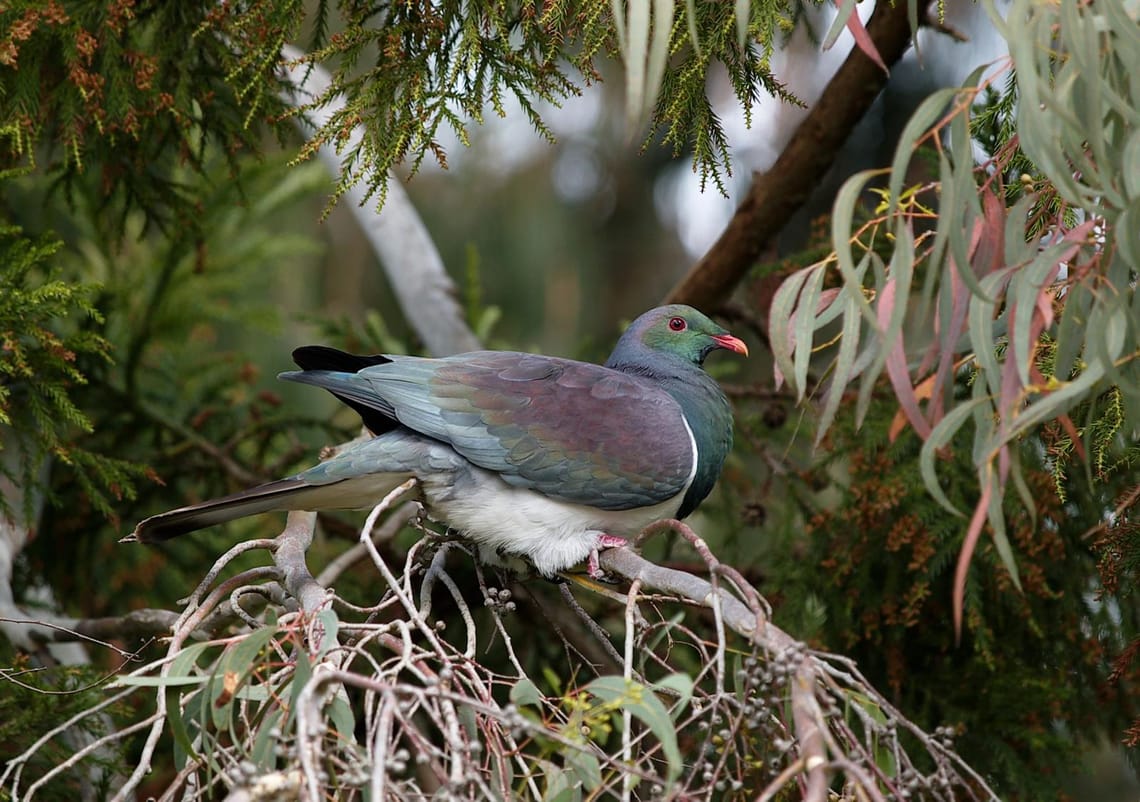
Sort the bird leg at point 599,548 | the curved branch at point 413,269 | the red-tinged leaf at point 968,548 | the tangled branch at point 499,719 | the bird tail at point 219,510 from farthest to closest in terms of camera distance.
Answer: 1. the curved branch at point 413,269
2. the bird leg at point 599,548
3. the bird tail at point 219,510
4. the red-tinged leaf at point 968,548
5. the tangled branch at point 499,719

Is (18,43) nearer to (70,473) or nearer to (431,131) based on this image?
(431,131)

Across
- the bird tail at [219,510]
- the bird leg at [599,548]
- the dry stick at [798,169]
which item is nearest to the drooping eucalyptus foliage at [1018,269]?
the bird leg at [599,548]

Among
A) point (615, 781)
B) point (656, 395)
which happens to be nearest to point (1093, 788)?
point (656, 395)

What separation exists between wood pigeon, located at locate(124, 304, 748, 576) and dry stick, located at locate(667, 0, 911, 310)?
1.11 meters

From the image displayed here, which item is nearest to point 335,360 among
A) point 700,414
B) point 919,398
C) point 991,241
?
point 700,414

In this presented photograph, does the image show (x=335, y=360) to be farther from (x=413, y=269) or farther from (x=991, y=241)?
(x=413, y=269)

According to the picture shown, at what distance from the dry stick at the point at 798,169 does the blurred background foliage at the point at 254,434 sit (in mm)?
129

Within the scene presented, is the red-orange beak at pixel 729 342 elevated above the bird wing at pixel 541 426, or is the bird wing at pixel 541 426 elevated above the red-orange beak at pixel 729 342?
the red-orange beak at pixel 729 342

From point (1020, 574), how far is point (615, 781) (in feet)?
6.02

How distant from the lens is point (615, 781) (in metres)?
1.51

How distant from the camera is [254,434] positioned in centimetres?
390

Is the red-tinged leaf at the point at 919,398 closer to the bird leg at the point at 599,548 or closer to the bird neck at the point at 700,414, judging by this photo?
the bird leg at the point at 599,548

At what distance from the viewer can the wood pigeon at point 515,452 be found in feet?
8.71

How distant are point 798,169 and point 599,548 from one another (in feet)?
5.16
